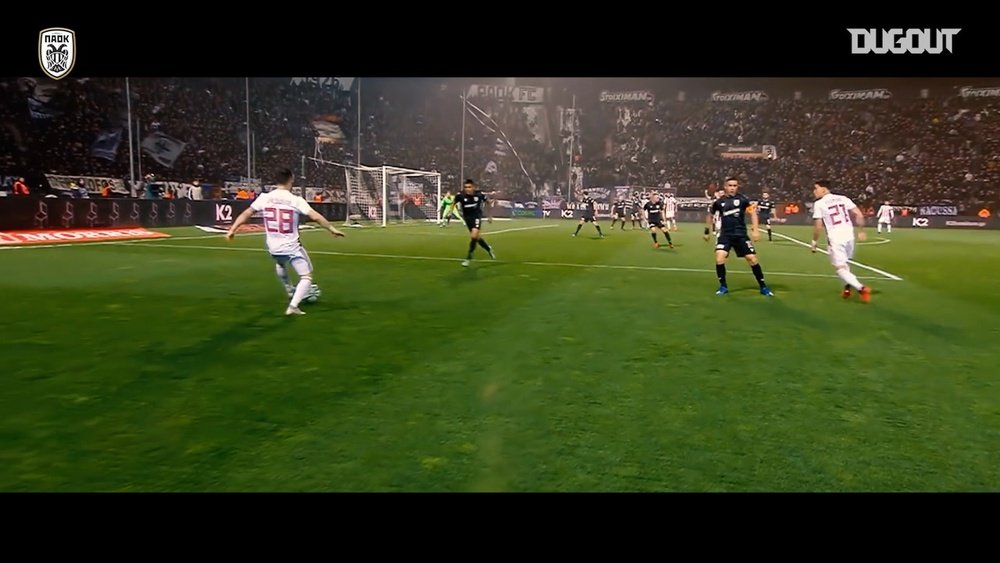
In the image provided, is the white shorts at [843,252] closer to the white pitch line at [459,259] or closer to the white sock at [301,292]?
the white pitch line at [459,259]

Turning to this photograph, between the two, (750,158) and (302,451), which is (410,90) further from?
(302,451)

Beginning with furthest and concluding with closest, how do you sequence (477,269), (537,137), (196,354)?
(537,137) → (477,269) → (196,354)

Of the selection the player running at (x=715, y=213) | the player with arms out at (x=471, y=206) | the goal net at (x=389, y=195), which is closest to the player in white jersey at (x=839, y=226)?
the player running at (x=715, y=213)

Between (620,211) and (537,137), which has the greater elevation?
(537,137)

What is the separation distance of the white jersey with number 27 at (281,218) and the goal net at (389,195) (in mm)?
25676

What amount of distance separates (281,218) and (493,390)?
17.0 feet

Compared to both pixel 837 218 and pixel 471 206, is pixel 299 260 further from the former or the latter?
pixel 837 218

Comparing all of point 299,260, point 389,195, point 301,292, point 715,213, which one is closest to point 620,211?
point 389,195

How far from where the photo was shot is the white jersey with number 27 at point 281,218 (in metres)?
8.82

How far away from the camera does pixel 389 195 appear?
1703 inches
